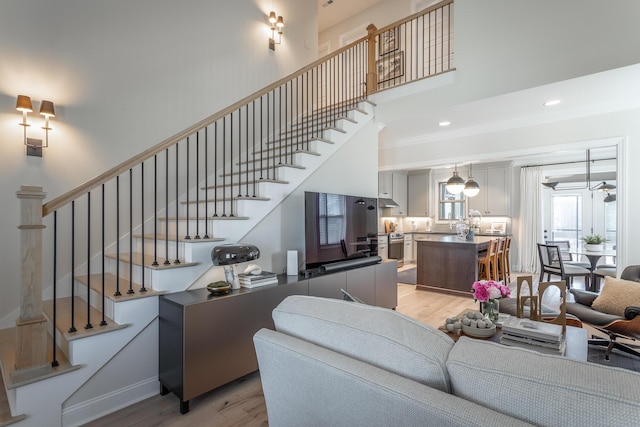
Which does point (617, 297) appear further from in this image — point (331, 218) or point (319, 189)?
point (319, 189)

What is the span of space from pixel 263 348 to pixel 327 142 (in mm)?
2914

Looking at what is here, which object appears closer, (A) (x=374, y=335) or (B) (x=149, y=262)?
(A) (x=374, y=335)

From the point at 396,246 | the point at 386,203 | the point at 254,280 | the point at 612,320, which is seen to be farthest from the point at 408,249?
the point at 254,280

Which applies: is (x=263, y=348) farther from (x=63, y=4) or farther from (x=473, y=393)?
(x=63, y=4)

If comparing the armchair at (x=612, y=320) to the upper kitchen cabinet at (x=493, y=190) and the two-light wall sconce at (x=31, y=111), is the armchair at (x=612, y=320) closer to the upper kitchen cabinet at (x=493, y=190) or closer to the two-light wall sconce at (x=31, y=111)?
the upper kitchen cabinet at (x=493, y=190)

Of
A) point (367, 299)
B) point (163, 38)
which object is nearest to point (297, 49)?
point (163, 38)

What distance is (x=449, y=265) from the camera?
5.20 metres

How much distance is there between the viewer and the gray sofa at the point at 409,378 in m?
0.68

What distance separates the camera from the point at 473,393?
0.79 m

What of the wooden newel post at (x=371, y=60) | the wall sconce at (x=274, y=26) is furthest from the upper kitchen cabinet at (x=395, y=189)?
the wall sconce at (x=274, y=26)

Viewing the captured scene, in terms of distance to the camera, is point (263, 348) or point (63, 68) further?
point (63, 68)

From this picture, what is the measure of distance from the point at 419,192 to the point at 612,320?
21.0 ft

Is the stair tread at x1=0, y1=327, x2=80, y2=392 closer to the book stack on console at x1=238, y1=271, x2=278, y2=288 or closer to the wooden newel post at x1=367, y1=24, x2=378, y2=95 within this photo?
the book stack on console at x1=238, y1=271, x2=278, y2=288

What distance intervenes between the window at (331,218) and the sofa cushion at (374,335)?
2060 mm
